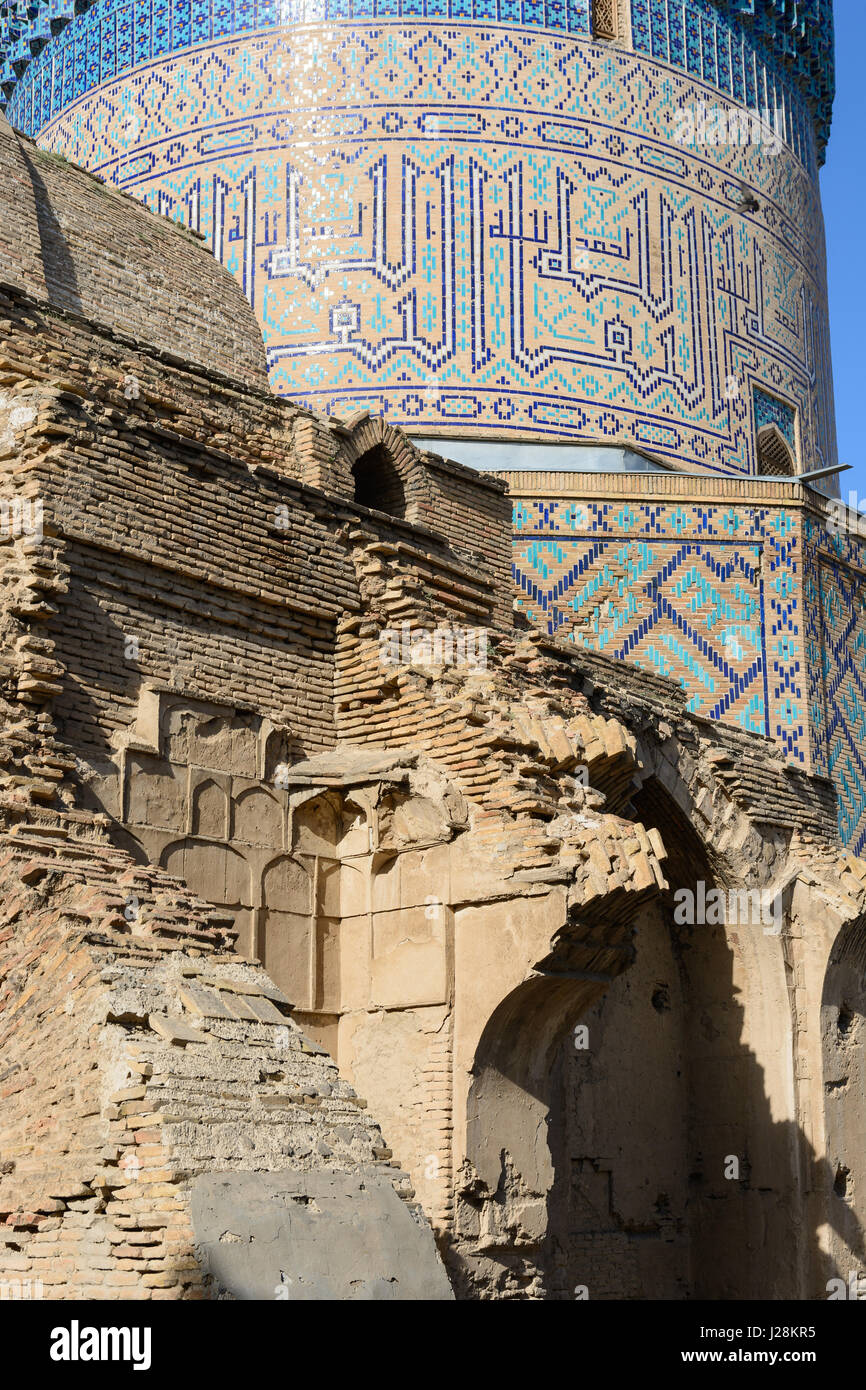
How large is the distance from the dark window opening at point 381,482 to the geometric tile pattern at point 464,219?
359 centimetres

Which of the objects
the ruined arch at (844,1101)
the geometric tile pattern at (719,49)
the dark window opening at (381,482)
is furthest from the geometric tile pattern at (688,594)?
the geometric tile pattern at (719,49)

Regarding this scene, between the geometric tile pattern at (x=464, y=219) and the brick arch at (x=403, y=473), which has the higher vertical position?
the geometric tile pattern at (x=464, y=219)

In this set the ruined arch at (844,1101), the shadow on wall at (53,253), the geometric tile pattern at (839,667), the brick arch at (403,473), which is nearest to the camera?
the shadow on wall at (53,253)

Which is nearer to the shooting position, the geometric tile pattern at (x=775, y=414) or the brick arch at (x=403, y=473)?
the brick arch at (x=403, y=473)

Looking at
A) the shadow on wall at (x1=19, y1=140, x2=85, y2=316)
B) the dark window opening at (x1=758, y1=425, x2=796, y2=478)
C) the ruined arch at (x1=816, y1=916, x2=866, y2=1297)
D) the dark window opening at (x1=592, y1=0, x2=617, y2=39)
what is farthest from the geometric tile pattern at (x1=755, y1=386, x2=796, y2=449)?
the shadow on wall at (x1=19, y1=140, x2=85, y2=316)

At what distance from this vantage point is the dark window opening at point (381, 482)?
1020 centimetres

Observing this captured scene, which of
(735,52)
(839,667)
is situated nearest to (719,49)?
(735,52)

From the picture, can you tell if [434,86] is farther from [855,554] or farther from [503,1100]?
[503,1100]

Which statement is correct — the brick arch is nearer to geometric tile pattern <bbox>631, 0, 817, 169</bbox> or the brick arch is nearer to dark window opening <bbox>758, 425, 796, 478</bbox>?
dark window opening <bbox>758, 425, 796, 478</bbox>

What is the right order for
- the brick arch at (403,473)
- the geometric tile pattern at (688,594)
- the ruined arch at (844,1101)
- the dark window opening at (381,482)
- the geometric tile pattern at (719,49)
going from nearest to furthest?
the ruined arch at (844,1101), the brick arch at (403,473), the dark window opening at (381,482), the geometric tile pattern at (688,594), the geometric tile pattern at (719,49)

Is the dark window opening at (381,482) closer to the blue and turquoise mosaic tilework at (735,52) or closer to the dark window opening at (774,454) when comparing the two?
the dark window opening at (774,454)

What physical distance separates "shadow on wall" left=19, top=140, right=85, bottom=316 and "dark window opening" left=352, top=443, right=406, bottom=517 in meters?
1.77

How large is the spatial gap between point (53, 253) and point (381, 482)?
2167mm
